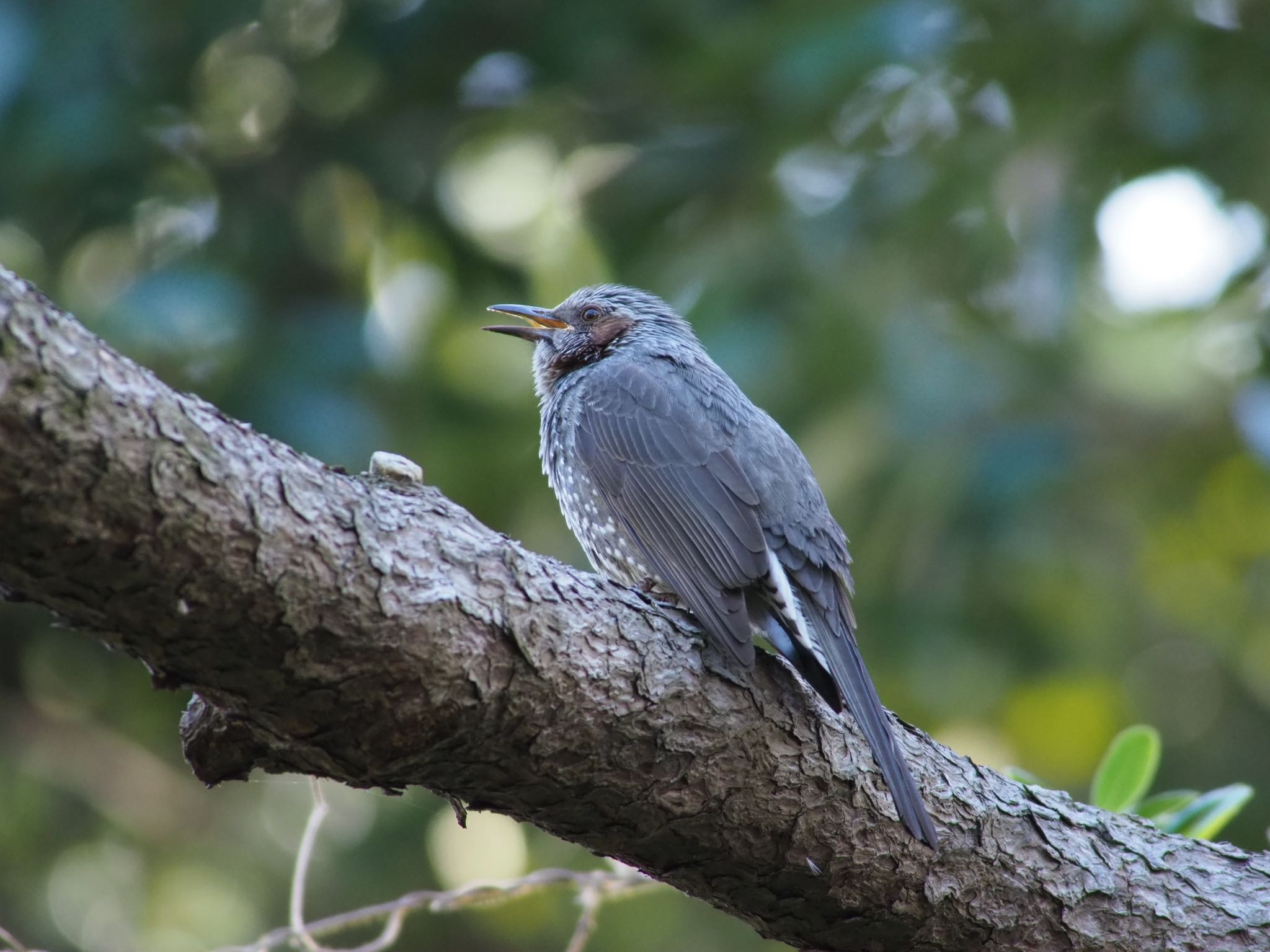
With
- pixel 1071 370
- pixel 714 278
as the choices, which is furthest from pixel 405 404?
pixel 1071 370

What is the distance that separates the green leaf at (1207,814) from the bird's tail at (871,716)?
1.12m

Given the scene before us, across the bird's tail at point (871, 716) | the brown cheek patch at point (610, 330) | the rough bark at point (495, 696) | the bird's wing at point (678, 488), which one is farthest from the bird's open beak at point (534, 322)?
the rough bark at point (495, 696)

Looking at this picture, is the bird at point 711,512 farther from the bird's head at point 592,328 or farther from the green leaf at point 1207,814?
the green leaf at point 1207,814

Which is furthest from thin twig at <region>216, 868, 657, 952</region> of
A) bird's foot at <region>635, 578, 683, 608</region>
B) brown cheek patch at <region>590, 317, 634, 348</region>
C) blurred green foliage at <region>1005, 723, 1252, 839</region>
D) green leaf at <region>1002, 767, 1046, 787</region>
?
brown cheek patch at <region>590, 317, 634, 348</region>

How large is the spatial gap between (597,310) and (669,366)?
0.93m

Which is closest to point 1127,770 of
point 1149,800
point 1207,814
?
point 1149,800

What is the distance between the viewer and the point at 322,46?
860 centimetres

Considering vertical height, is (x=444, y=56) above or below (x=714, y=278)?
above

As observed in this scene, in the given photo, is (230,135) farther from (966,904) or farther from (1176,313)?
(966,904)

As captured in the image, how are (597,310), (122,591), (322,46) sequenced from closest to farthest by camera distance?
(122,591)
(597,310)
(322,46)

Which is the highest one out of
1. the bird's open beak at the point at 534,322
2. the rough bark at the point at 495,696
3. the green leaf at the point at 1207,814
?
the bird's open beak at the point at 534,322

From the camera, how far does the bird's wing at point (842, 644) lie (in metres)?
3.21

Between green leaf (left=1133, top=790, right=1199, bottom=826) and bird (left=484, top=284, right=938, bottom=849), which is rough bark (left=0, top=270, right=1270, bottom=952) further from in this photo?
green leaf (left=1133, top=790, right=1199, bottom=826)

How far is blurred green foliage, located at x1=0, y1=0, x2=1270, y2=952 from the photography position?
7.42 m
